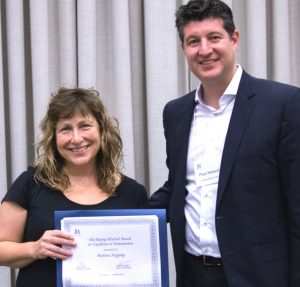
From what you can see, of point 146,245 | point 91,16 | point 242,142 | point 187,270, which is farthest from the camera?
point 91,16

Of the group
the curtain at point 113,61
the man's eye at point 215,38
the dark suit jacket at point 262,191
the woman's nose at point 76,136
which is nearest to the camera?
the dark suit jacket at point 262,191

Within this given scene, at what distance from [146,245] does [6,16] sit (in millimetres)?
1449

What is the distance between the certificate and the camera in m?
1.53

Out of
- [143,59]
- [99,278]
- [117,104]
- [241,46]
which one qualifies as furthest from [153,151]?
[99,278]

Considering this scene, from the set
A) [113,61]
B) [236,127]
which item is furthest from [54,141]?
[113,61]

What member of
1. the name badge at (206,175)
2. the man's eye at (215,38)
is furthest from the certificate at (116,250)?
the man's eye at (215,38)

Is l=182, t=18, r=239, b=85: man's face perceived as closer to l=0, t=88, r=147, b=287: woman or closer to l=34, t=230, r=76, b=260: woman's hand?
l=0, t=88, r=147, b=287: woman

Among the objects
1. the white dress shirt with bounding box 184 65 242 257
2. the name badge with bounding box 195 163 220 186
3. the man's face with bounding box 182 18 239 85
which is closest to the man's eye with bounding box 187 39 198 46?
the man's face with bounding box 182 18 239 85

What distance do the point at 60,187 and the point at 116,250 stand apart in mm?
310

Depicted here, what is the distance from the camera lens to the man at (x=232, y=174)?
141 cm

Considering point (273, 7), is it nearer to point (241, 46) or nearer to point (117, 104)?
point (241, 46)

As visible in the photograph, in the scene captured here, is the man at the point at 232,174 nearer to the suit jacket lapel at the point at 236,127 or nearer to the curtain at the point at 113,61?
the suit jacket lapel at the point at 236,127

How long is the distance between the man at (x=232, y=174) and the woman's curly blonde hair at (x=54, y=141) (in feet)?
0.91

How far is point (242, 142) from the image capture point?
145cm
